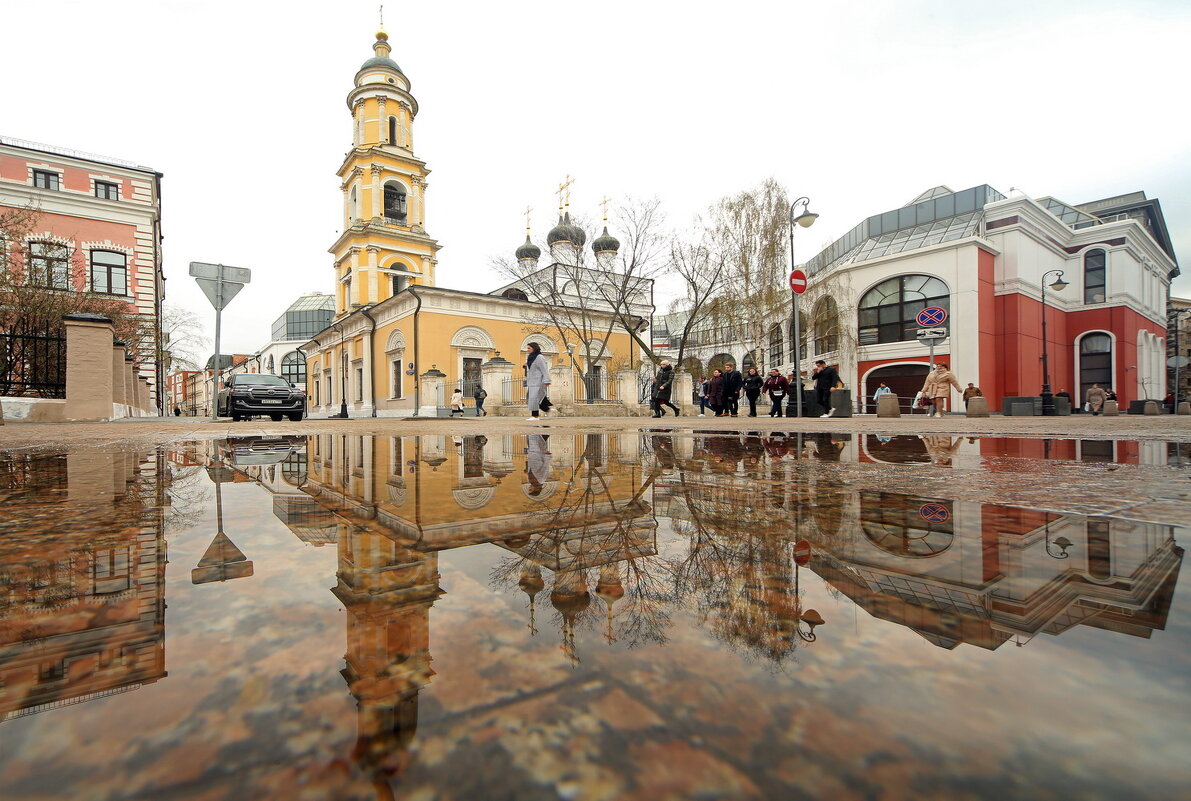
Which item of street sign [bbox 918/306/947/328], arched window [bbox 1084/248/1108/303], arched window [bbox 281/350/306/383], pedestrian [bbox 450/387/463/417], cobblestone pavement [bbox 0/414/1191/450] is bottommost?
cobblestone pavement [bbox 0/414/1191/450]

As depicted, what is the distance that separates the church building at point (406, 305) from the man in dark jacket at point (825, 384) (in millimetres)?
10410

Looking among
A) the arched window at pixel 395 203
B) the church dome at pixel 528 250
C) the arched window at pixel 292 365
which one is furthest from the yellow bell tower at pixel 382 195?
the arched window at pixel 292 365

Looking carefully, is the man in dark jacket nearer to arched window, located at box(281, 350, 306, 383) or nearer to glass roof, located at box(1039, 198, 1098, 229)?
glass roof, located at box(1039, 198, 1098, 229)

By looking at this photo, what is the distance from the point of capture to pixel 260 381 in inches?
632

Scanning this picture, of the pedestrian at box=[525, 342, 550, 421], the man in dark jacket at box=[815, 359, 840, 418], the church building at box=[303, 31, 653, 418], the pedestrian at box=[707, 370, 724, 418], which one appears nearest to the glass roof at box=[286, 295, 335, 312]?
the church building at box=[303, 31, 653, 418]

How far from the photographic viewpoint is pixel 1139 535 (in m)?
1.39

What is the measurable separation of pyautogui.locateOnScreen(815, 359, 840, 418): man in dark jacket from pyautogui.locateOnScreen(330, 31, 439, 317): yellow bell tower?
76.6ft

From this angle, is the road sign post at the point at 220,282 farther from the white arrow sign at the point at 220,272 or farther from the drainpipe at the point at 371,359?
the drainpipe at the point at 371,359

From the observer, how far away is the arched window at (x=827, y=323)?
27.3 m

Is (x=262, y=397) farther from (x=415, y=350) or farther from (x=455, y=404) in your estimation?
(x=415, y=350)

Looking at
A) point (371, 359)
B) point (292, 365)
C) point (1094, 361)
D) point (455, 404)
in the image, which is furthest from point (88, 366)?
point (292, 365)

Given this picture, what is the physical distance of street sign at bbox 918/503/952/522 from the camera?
166 cm

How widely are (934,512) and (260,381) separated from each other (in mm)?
17904

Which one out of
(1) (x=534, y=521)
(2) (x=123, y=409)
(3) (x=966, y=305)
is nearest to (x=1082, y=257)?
(3) (x=966, y=305)
